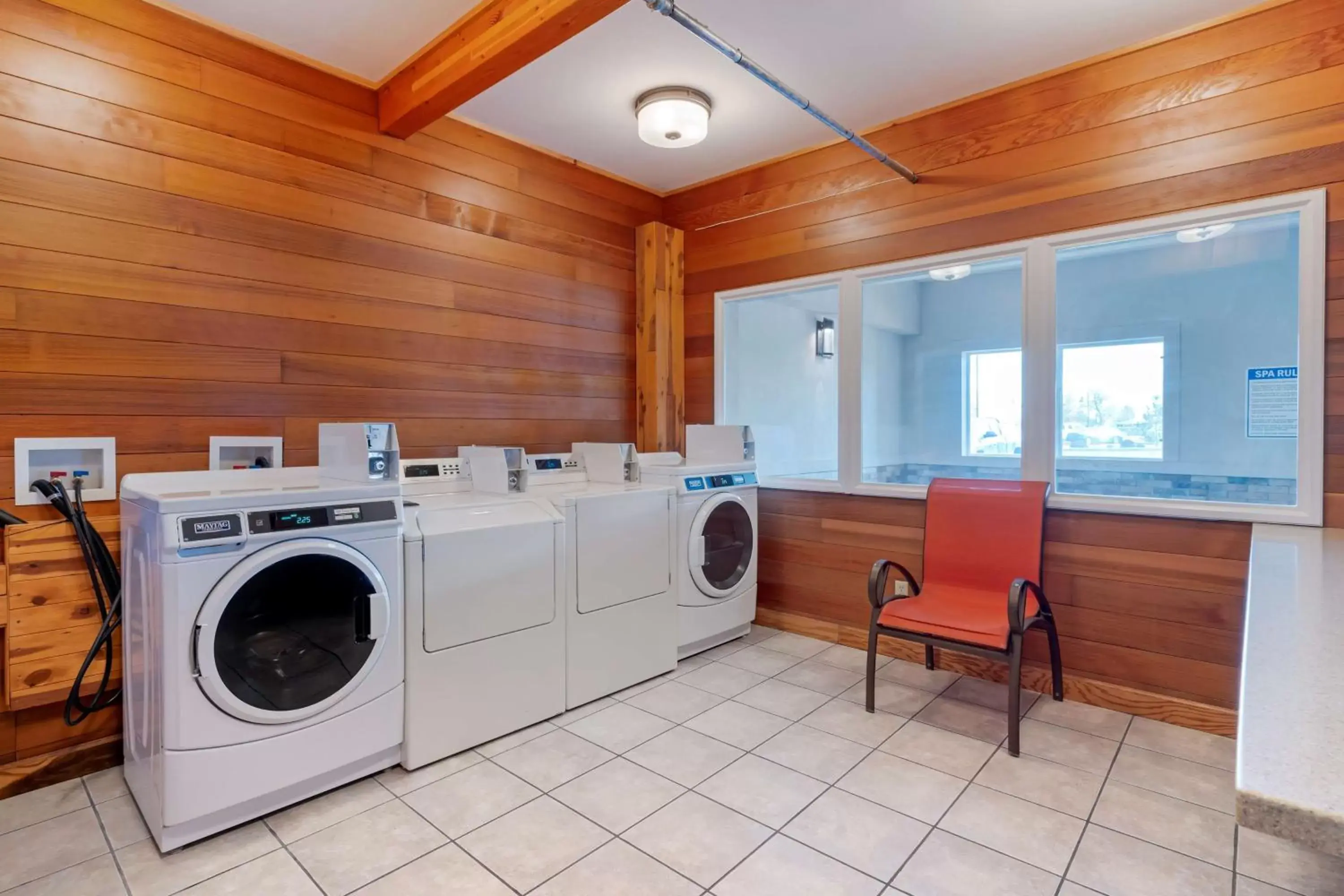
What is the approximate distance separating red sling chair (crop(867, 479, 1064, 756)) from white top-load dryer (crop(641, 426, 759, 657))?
0.84 meters

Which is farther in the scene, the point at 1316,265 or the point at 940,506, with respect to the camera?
the point at 940,506

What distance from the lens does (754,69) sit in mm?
2387

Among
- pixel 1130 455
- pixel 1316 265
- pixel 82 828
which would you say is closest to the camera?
pixel 82 828

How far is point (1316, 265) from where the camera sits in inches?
98.3

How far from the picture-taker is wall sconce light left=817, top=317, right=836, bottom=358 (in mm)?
3926

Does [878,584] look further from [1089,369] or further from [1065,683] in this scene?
[1089,369]

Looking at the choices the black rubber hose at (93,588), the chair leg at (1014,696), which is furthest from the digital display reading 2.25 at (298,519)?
the chair leg at (1014,696)

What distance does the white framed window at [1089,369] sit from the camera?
261 cm

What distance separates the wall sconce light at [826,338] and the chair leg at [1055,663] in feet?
5.90

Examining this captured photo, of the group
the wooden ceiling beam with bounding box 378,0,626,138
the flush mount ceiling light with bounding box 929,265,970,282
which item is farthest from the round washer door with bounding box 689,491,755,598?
the wooden ceiling beam with bounding box 378,0,626,138

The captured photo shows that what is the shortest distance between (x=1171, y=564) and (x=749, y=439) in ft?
6.73

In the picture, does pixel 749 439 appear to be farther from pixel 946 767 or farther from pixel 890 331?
pixel 946 767

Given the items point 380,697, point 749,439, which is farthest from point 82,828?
point 749,439

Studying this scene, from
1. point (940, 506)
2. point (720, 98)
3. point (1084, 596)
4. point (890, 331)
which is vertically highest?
point (720, 98)
